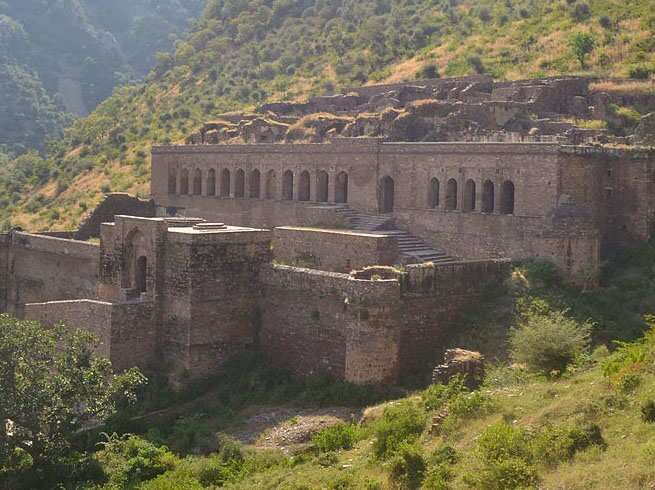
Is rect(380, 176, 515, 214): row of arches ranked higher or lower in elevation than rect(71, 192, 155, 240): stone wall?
higher

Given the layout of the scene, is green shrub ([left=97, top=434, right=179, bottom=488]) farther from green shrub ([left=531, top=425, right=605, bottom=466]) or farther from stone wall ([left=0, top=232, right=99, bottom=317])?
stone wall ([left=0, top=232, right=99, bottom=317])

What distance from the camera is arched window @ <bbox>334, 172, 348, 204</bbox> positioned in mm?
33688

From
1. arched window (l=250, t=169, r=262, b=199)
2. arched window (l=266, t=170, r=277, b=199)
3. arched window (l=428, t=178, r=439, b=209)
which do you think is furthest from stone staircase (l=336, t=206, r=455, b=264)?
arched window (l=250, t=169, r=262, b=199)

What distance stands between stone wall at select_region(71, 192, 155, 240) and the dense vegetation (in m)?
14.9

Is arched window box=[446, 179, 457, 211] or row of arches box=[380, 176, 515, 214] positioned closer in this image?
row of arches box=[380, 176, 515, 214]

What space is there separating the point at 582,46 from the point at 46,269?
23.9 metres

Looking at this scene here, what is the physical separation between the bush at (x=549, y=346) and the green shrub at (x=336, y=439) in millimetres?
3686

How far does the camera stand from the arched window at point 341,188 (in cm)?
3369

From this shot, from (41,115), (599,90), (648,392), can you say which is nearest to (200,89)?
(41,115)

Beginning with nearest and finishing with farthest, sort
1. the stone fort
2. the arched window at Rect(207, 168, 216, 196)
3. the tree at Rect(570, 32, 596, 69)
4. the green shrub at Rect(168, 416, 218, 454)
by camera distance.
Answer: the green shrub at Rect(168, 416, 218, 454)
the stone fort
the arched window at Rect(207, 168, 216, 196)
the tree at Rect(570, 32, 596, 69)

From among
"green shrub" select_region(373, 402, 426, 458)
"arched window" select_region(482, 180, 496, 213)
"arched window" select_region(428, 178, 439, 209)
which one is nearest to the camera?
"green shrub" select_region(373, 402, 426, 458)

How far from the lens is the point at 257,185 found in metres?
38.1

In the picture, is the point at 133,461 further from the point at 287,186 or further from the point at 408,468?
the point at 287,186

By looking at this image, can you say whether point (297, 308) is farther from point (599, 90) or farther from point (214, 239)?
point (599, 90)
